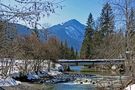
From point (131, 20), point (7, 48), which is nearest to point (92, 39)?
point (131, 20)

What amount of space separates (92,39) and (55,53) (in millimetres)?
25733

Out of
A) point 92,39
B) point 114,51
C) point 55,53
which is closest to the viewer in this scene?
point 114,51

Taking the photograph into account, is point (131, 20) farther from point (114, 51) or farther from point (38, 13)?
point (38, 13)

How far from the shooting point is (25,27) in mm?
5660

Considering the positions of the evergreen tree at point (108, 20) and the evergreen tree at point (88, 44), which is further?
the evergreen tree at point (88, 44)

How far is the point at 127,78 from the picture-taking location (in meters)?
14.4


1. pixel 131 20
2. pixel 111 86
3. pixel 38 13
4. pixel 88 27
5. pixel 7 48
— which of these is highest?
pixel 88 27

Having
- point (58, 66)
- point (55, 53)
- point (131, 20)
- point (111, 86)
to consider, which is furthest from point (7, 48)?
point (58, 66)

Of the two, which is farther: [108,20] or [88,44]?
[88,44]

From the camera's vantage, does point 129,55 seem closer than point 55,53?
Yes

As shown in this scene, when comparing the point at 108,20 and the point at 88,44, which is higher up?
the point at 88,44

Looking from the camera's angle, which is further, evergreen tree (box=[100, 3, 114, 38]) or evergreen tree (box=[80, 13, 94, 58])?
evergreen tree (box=[80, 13, 94, 58])

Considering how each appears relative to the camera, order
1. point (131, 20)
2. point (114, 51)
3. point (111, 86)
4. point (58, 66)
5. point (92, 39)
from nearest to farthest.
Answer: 1. point (111, 86)
2. point (114, 51)
3. point (131, 20)
4. point (58, 66)
5. point (92, 39)

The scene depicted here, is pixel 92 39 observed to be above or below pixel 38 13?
above
